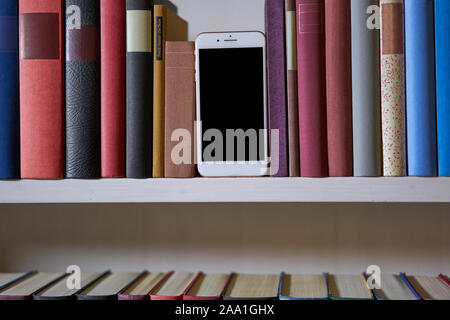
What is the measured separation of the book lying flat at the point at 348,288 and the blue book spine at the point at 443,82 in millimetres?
208

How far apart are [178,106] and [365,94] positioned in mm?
248

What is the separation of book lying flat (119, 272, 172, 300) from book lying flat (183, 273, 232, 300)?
59 mm

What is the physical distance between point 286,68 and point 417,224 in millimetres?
392

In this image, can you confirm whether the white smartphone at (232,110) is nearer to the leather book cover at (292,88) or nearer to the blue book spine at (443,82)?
the leather book cover at (292,88)

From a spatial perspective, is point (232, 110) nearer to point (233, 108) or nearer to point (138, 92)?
point (233, 108)

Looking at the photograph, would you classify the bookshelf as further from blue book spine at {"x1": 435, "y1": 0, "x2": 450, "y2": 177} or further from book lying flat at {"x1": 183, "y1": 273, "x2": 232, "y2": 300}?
blue book spine at {"x1": 435, "y1": 0, "x2": 450, "y2": 177}

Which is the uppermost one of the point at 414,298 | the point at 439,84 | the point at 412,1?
the point at 412,1

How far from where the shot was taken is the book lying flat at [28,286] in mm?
598

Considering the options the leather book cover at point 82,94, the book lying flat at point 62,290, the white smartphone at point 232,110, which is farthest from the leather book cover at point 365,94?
the book lying flat at point 62,290

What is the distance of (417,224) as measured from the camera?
2.37 ft

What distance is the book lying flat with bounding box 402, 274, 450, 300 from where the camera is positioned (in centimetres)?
59

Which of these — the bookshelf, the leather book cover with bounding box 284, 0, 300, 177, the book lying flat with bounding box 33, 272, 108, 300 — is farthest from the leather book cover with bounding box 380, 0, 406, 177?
the book lying flat with bounding box 33, 272, 108, 300
